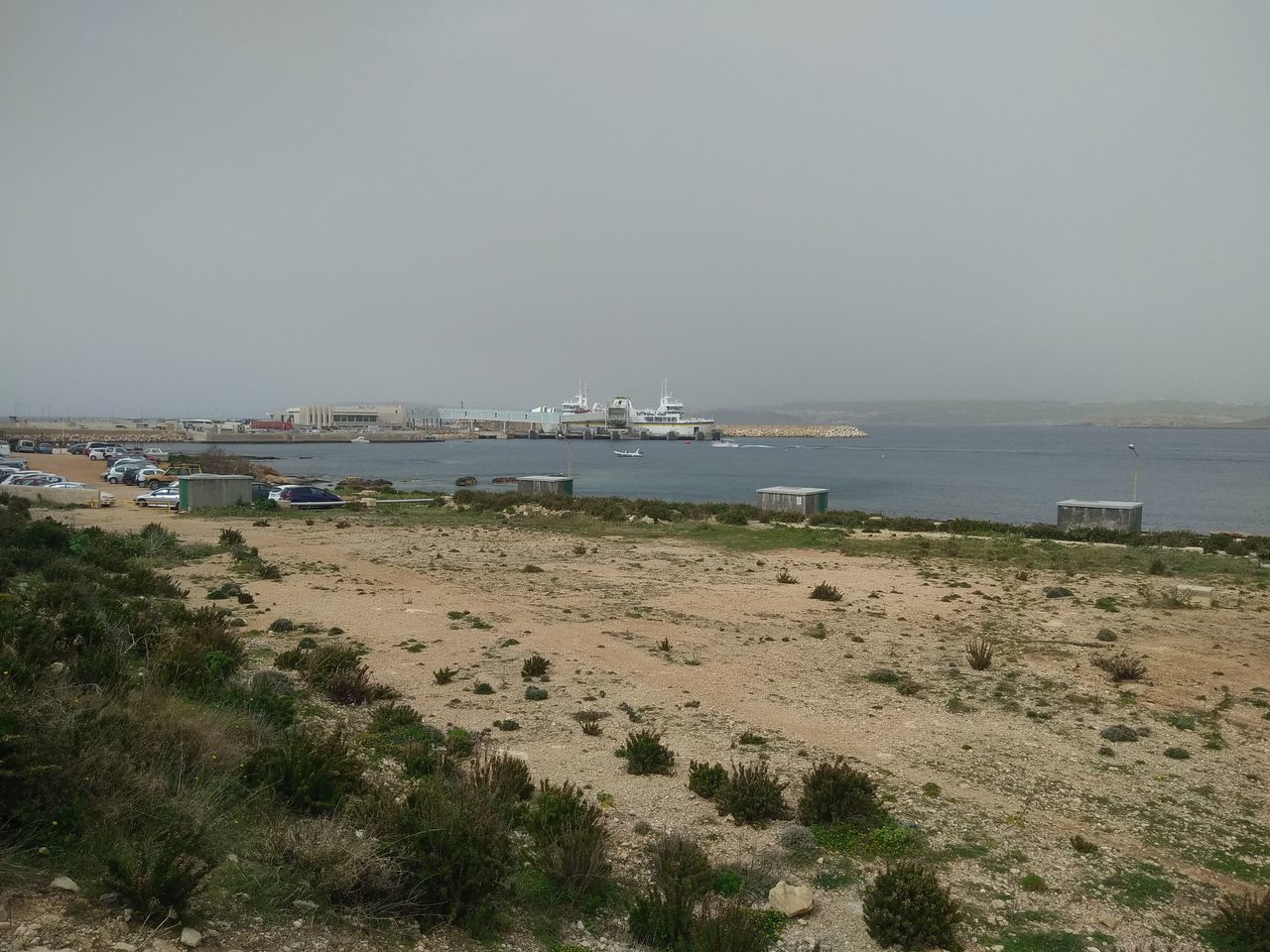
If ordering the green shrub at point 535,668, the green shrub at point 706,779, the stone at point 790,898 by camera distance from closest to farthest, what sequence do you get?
1. the stone at point 790,898
2. the green shrub at point 706,779
3. the green shrub at point 535,668

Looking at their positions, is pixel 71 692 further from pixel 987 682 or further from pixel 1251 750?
pixel 1251 750

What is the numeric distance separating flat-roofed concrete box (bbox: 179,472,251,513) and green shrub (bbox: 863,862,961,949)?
28.3 metres

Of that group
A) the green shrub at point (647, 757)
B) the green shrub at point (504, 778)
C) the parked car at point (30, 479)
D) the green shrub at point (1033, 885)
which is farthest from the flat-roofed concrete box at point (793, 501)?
the parked car at point (30, 479)

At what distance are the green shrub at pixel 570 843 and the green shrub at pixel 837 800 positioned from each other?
165cm

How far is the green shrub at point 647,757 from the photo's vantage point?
277 inches

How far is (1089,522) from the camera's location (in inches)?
1056

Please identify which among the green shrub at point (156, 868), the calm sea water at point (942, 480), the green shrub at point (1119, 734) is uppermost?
the green shrub at point (156, 868)

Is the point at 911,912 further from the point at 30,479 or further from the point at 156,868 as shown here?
the point at 30,479

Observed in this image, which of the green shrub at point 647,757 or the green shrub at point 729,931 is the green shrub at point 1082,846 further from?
the green shrub at point 647,757

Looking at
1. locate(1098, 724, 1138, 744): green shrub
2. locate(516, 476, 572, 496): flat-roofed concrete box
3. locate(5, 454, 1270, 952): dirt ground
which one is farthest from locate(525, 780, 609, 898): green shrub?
locate(516, 476, 572, 496): flat-roofed concrete box

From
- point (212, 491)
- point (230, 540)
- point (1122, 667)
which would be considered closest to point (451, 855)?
point (1122, 667)

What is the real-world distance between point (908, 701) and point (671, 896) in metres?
5.58

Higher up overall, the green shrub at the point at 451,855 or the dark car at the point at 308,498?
the green shrub at the point at 451,855

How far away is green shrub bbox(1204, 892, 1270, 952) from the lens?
4.73 m
